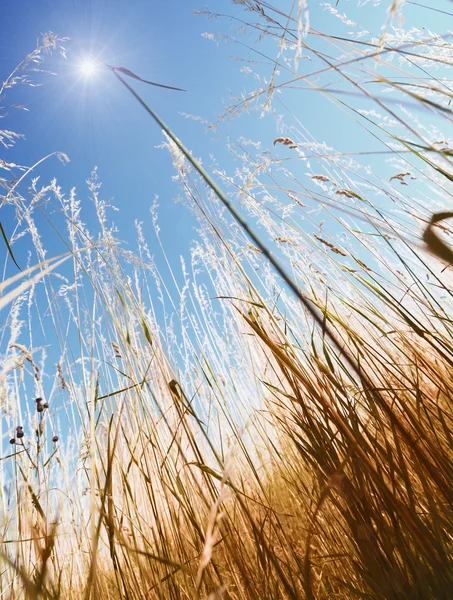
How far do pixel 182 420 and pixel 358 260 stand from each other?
63 cm

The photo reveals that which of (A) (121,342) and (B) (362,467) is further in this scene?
(A) (121,342)

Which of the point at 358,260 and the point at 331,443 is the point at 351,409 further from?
the point at 358,260

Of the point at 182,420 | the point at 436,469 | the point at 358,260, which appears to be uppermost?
the point at 358,260

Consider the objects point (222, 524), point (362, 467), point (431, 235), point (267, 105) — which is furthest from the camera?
point (267, 105)

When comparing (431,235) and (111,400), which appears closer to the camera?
(431,235)

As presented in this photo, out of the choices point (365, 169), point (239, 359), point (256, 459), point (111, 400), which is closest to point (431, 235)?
point (111, 400)

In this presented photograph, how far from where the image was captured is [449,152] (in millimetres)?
627

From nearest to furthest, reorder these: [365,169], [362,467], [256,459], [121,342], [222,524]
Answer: [362,467]
[222,524]
[121,342]
[365,169]
[256,459]

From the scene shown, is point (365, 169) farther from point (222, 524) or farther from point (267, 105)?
point (222, 524)

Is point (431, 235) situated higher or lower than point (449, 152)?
lower

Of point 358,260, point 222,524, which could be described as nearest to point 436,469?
point 222,524

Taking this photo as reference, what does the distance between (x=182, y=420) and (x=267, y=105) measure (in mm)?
835

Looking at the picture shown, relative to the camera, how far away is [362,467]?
0.57 metres

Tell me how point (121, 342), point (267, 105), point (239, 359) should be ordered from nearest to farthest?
point (267, 105), point (121, 342), point (239, 359)
